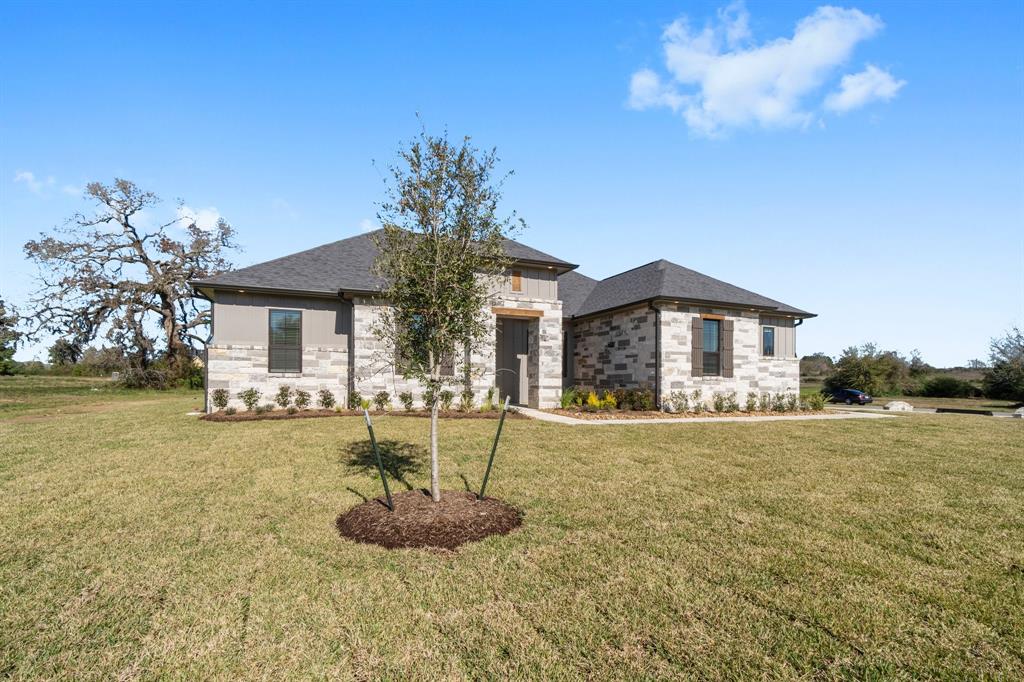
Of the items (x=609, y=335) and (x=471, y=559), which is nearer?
(x=471, y=559)

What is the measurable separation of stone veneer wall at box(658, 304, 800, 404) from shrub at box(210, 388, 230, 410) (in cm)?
1430

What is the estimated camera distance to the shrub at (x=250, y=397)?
1393cm

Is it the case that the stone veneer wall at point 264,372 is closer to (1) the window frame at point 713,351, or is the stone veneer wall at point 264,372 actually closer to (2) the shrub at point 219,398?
(2) the shrub at point 219,398

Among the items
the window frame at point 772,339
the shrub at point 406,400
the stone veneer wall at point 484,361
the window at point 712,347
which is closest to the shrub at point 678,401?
the window at point 712,347

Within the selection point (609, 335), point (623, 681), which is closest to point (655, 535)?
point (623, 681)

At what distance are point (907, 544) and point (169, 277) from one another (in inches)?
1435

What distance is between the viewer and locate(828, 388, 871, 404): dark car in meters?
27.5

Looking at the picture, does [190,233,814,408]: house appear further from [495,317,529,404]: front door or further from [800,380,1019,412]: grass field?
[800,380,1019,412]: grass field

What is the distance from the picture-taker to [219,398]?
13.9 meters

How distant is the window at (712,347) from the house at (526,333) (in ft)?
0.12

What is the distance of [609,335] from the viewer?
1811 cm

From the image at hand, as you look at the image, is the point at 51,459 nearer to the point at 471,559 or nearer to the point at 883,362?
the point at 471,559

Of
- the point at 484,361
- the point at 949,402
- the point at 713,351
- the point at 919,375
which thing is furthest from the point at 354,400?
the point at 919,375

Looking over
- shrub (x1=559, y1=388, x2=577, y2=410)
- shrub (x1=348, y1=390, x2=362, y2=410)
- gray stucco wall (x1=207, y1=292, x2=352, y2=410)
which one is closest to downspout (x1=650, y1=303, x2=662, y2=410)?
shrub (x1=559, y1=388, x2=577, y2=410)
